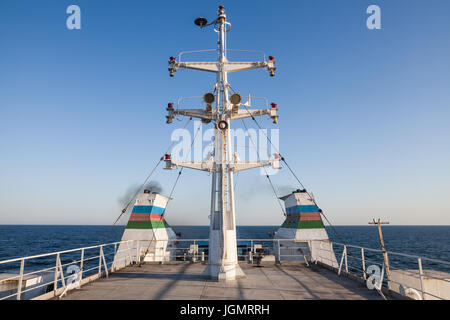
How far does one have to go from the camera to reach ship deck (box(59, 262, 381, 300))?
8398mm

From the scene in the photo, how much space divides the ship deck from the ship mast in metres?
1.04

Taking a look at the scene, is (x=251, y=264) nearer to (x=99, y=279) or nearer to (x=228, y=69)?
(x=99, y=279)

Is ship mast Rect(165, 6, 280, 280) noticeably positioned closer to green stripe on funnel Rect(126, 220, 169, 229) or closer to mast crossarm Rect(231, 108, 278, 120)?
mast crossarm Rect(231, 108, 278, 120)

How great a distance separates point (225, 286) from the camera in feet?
32.1

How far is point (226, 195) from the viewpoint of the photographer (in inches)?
460

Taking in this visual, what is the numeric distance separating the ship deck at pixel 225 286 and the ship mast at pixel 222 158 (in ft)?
3.41

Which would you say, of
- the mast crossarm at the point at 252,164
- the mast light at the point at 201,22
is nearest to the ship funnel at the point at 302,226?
the mast crossarm at the point at 252,164

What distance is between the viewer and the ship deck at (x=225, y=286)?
840 cm

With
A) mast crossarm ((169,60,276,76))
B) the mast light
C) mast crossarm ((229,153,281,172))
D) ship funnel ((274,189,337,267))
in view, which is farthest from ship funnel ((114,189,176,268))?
the mast light

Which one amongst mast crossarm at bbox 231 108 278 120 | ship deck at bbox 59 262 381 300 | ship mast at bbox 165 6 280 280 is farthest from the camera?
mast crossarm at bbox 231 108 278 120

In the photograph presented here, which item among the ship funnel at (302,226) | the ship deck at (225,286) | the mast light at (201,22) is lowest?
the ship deck at (225,286)

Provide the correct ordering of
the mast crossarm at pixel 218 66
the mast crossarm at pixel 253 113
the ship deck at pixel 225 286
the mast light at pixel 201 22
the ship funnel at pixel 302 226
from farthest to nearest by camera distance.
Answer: the ship funnel at pixel 302 226
the mast light at pixel 201 22
the mast crossarm at pixel 218 66
the mast crossarm at pixel 253 113
the ship deck at pixel 225 286

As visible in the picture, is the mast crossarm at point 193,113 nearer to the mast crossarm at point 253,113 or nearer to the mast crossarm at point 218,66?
the mast crossarm at point 253,113
